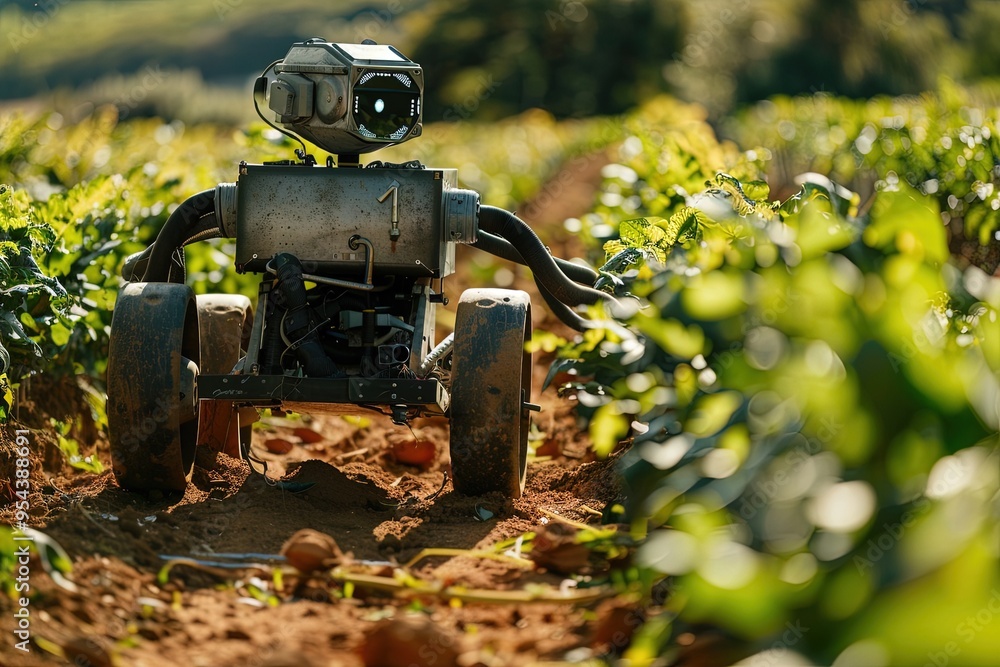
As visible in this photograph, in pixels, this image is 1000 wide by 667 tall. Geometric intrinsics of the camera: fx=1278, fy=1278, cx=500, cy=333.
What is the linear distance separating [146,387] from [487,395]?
49.3 inches

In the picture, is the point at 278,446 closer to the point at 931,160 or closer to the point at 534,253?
the point at 534,253

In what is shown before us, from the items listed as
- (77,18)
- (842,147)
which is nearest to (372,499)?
(842,147)

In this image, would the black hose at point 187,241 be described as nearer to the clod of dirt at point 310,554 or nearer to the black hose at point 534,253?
the black hose at point 534,253

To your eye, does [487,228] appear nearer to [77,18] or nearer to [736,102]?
[736,102]

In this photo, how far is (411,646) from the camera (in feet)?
10.00

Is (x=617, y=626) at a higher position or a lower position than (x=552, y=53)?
higher

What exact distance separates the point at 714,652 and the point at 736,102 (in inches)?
1448

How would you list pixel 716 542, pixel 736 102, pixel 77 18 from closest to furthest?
1. pixel 716 542
2. pixel 736 102
3. pixel 77 18

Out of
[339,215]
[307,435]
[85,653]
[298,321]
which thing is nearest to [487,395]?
[298,321]

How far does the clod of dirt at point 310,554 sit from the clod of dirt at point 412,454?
2.44 metres

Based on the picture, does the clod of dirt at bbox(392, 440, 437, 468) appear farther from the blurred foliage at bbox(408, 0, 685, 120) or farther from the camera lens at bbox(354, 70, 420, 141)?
the blurred foliage at bbox(408, 0, 685, 120)

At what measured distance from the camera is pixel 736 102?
1502 inches

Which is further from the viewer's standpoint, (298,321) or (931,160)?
(931,160)

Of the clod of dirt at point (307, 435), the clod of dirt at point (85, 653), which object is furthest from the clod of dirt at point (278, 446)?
the clod of dirt at point (85, 653)
